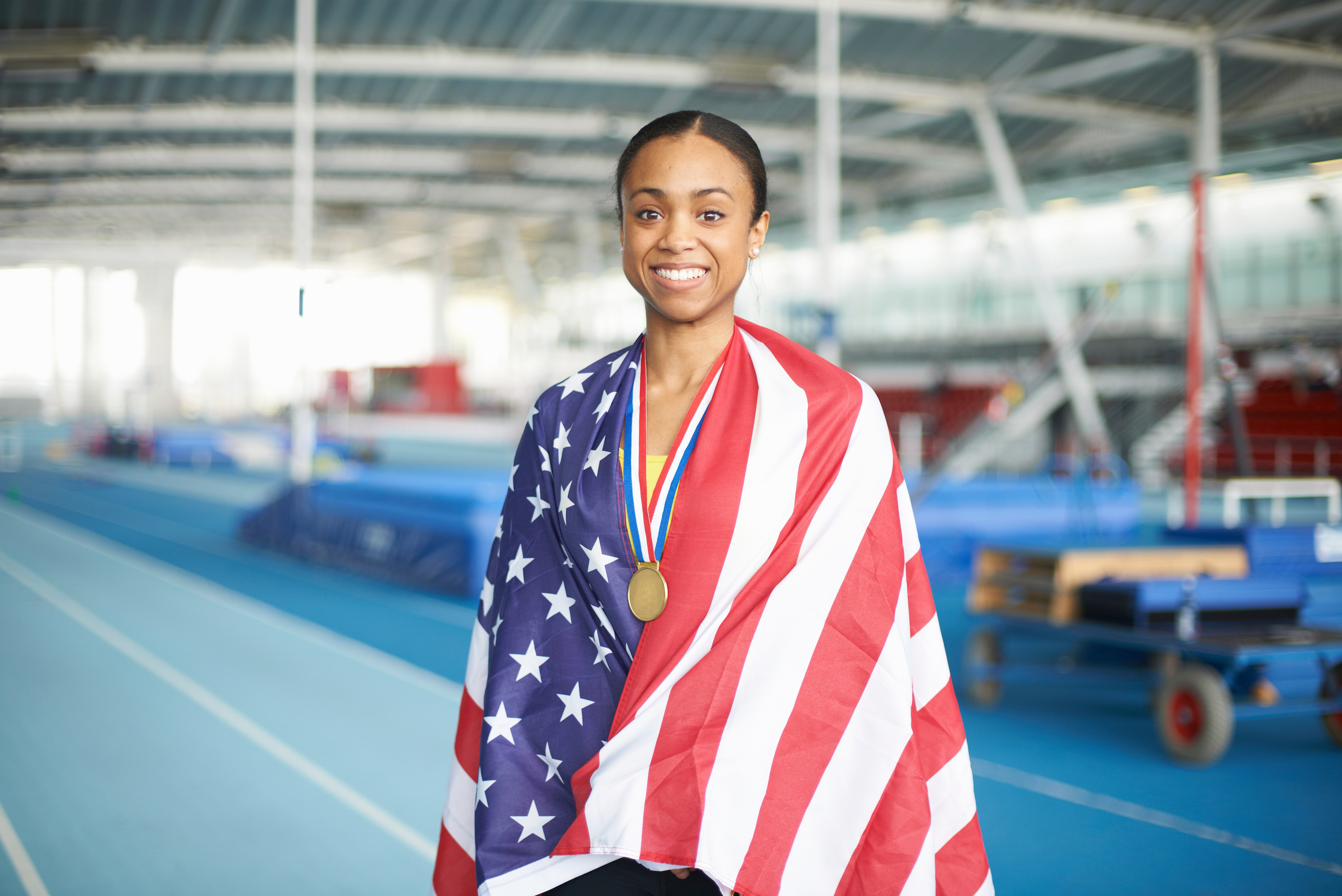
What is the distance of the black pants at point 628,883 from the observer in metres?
1.39

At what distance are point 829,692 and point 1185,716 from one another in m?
4.44

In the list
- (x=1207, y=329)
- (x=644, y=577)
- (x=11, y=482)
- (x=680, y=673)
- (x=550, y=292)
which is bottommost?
(x=11, y=482)

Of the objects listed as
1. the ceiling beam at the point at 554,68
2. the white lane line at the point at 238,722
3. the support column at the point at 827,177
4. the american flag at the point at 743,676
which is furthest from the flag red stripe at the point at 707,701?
the ceiling beam at the point at 554,68

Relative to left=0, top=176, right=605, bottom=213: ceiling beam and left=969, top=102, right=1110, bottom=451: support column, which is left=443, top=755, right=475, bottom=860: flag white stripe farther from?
left=0, top=176, right=605, bottom=213: ceiling beam

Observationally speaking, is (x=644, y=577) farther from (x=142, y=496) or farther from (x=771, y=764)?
(x=142, y=496)

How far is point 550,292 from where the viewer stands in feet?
140

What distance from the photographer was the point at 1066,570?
18.3ft

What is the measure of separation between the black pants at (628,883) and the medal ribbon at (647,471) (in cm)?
40

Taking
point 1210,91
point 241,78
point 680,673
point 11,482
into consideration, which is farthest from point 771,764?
point 11,482

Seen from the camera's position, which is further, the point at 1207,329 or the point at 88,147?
the point at 88,147

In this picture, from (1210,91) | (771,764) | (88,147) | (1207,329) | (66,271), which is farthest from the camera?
(66,271)

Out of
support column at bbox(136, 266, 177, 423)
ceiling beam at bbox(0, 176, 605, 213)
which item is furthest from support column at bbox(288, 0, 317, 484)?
support column at bbox(136, 266, 177, 423)

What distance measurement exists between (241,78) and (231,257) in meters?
24.0

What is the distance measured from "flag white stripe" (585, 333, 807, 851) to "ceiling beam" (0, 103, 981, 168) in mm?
19272
